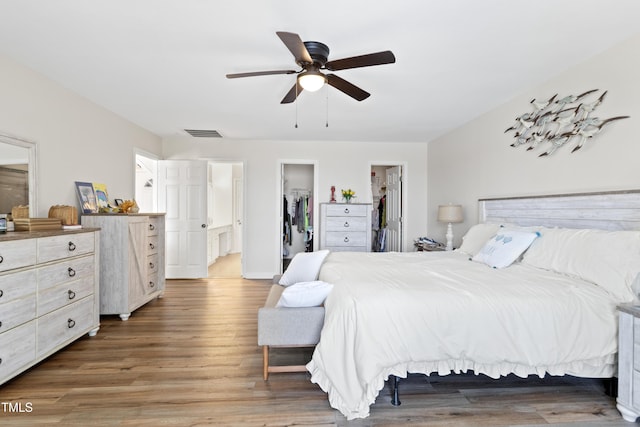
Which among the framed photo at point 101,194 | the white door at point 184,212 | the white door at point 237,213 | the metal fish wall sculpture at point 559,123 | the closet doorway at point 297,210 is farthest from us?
the white door at point 237,213

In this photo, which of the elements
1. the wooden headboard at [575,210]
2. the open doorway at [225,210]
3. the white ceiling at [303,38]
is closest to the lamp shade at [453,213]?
the wooden headboard at [575,210]

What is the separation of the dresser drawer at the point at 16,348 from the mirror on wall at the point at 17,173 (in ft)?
3.32

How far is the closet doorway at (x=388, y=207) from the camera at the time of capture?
17.9ft

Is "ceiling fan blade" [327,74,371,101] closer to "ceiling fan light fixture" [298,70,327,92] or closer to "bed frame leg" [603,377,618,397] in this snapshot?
"ceiling fan light fixture" [298,70,327,92]

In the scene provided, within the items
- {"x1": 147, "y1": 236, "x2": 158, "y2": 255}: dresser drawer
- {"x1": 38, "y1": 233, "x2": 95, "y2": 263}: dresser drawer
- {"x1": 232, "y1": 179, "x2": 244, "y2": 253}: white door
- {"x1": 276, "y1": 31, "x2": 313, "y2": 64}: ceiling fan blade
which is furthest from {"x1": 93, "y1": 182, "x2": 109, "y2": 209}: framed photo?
{"x1": 232, "y1": 179, "x2": 244, "y2": 253}: white door

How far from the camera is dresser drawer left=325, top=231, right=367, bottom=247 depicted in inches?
199

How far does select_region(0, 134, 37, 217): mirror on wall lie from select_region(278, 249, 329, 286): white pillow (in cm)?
231

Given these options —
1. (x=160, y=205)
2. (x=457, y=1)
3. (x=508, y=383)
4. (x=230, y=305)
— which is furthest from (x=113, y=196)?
(x=508, y=383)

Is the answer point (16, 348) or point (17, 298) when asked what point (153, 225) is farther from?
point (16, 348)

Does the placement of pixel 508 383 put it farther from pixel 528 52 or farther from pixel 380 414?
pixel 528 52

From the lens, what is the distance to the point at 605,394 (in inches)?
76.5

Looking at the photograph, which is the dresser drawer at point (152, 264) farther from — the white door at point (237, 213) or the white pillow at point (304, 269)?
the white door at point (237, 213)

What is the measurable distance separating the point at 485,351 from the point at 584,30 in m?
2.24

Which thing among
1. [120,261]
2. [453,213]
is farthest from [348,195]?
[120,261]
